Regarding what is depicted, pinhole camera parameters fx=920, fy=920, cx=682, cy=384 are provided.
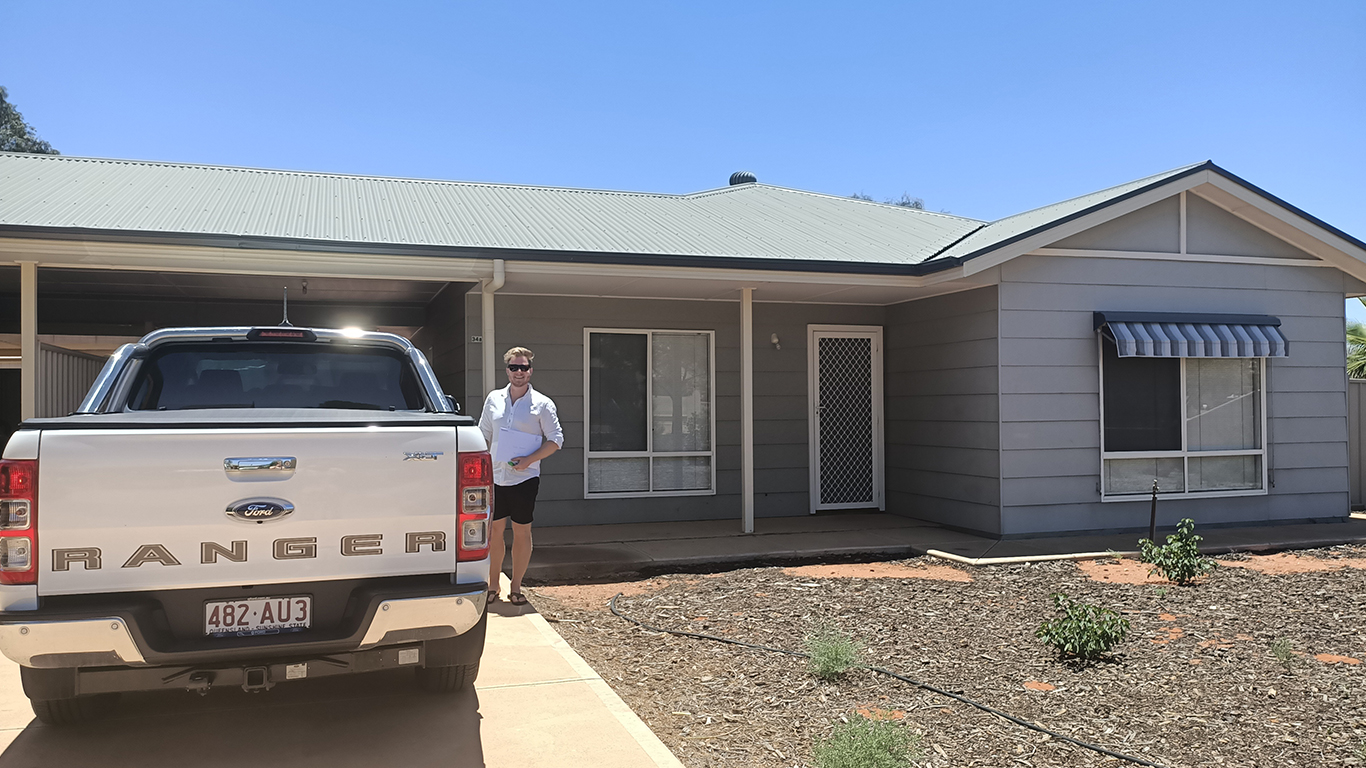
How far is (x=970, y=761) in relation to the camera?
3.58 m

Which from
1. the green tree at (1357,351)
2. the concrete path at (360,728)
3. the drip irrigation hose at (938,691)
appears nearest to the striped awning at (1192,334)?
the drip irrigation hose at (938,691)

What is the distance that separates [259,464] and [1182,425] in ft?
30.1

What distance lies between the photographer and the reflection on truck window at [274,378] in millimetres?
4137

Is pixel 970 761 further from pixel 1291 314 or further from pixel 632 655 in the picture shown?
pixel 1291 314

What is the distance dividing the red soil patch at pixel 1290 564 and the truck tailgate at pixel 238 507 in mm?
7097

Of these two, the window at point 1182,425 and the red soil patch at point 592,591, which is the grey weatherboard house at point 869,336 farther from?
the red soil patch at point 592,591

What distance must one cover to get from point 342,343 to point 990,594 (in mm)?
4741

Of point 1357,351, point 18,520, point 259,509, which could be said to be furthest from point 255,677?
point 1357,351

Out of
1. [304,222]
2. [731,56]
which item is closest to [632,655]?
[304,222]

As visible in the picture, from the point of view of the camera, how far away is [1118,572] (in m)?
7.44

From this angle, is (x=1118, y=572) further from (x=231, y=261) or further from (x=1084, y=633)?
(x=231, y=261)

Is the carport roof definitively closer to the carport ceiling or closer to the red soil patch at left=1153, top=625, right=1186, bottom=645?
the carport ceiling

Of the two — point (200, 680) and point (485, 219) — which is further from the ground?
point (485, 219)

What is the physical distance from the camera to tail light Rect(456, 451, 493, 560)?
334cm
